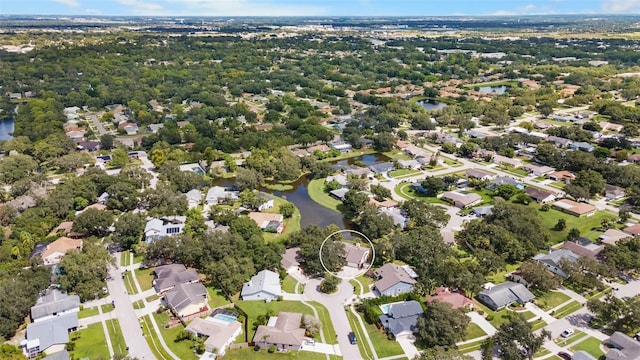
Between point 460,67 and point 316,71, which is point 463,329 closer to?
point 316,71

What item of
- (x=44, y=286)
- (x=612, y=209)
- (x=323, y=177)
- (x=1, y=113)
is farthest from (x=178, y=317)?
(x=1, y=113)

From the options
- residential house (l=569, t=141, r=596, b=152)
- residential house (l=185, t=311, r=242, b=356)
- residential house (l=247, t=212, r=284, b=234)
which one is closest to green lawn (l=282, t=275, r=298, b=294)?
residential house (l=185, t=311, r=242, b=356)

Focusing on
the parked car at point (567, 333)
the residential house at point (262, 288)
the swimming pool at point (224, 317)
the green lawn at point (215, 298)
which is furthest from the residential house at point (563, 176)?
the swimming pool at point (224, 317)

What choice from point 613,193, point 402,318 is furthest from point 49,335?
point 613,193

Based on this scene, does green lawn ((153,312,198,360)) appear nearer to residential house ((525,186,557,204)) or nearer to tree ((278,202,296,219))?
tree ((278,202,296,219))

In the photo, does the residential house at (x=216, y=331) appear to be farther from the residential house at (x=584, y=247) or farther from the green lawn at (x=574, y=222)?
the green lawn at (x=574, y=222)
